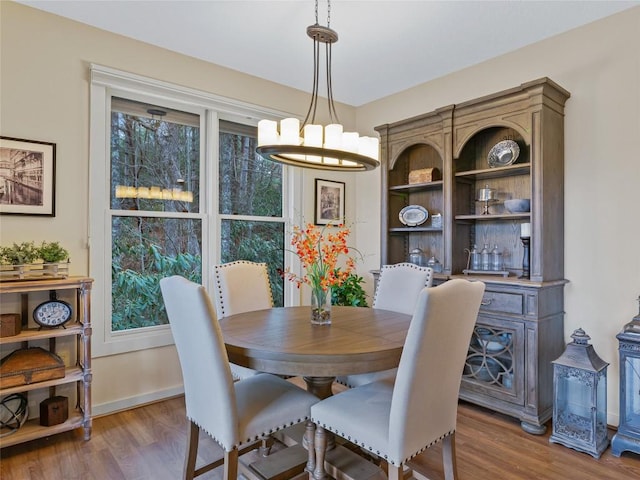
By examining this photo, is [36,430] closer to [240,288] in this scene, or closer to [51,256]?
[51,256]

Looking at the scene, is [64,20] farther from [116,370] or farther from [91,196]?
[116,370]

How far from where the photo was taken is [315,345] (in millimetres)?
1756

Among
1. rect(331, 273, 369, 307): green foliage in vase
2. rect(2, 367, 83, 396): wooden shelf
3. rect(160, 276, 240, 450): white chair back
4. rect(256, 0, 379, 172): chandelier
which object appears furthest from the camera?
rect(331, 273, 369, 307): green foliage in vase

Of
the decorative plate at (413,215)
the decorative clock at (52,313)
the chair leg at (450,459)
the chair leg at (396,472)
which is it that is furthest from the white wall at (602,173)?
the decorative clock at (52,313)

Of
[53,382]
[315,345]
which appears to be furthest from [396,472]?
[53,382]

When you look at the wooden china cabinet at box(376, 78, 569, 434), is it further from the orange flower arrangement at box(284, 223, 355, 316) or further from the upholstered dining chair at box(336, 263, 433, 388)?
the orange flower arrangement at box(284, 223, 355, 316)

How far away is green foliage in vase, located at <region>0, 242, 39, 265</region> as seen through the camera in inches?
90.3

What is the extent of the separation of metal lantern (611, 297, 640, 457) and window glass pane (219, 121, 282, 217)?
287cm

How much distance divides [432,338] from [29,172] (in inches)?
104

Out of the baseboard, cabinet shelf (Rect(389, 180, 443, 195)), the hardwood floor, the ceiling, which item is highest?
the ceiling

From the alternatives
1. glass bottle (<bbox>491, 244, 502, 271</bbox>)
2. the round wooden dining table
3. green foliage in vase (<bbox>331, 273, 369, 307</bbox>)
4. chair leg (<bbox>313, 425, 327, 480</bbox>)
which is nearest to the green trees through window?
green foliage in vase (<bbox>331, 273, 369, 307</bbox>)

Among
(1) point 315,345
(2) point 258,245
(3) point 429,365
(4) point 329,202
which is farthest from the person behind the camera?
(4) point 329,202

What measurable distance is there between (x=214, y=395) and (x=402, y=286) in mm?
1598

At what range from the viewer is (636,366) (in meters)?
2.27
